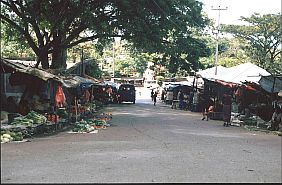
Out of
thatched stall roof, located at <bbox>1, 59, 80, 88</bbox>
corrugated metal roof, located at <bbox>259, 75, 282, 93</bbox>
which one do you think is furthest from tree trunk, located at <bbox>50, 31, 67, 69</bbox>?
corrugated metal roof, located at <bbox>259, 75, 282, 93</bbox>

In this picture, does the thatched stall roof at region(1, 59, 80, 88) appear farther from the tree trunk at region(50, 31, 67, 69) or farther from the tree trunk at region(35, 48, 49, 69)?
the tree trunk at region(50, 31, 67, 69)

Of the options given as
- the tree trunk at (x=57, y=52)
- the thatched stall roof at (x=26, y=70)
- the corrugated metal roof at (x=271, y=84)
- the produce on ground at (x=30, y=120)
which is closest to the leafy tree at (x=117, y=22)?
the tree trunk at (x=57, y=52)

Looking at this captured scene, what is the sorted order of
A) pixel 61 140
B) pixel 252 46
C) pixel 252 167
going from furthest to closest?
pixel 252 46
pixel 61 140
pixel 252 167

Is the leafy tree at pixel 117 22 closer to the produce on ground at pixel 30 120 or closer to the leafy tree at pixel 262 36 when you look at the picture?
the produce on ground at pixel 30 120

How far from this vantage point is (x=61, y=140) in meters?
12.0

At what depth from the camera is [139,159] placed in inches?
362

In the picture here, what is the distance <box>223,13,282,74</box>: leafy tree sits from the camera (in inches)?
1554

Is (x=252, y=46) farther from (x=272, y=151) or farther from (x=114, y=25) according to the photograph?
(x=272, y=151)

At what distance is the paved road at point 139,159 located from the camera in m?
7.31

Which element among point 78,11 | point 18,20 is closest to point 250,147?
point 78,11

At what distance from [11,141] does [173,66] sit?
16803 millimetres

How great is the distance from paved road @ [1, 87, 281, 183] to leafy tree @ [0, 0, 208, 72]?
383 inches

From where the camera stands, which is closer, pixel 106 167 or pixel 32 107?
pixel 106 167

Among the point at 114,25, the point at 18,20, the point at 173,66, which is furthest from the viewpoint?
the point at 173,66
